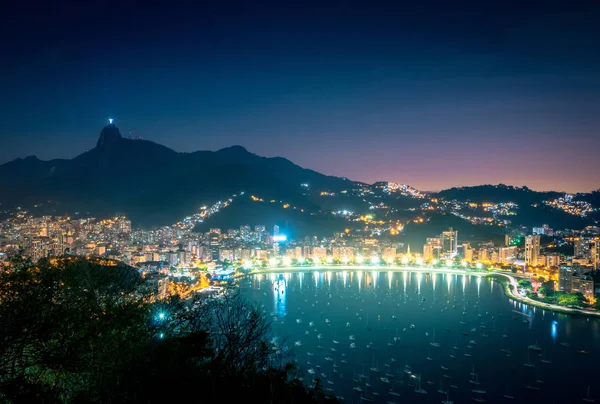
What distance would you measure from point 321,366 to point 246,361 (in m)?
7.75

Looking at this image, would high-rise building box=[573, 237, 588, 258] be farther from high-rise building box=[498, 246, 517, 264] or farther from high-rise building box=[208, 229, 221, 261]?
high-rise building box=[208, 229, 221, 261]

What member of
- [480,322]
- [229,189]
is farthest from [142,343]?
[229,189]

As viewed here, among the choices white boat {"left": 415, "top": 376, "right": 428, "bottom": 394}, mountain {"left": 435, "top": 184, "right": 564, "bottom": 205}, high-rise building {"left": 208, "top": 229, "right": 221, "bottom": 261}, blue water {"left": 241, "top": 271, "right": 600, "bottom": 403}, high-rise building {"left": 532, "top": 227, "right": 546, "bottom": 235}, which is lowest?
blue water {"left": 241, "top": 271, "right": 600, "bottom": 403}

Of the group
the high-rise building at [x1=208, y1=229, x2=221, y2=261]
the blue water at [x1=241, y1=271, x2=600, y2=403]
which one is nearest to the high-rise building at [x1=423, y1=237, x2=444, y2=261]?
the blue water at [x1=241, y1=271, x2=600, y2=403]

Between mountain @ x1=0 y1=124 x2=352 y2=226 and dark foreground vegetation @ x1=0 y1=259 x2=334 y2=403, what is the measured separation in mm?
28146

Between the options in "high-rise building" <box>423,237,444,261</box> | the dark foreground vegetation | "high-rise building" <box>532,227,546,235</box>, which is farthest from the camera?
"high-rise building" <box>532,227,546,235</box>

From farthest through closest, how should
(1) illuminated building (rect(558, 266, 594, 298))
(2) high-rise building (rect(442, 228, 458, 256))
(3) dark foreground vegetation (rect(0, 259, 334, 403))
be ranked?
1. (2) high-rise building (rect(442, 228, 458, 256))
2. (1) illuminated building (rect(558, 266, 594, 298))
3. (3) dark foreground vegetation (rect(0, 259, 334, 403))

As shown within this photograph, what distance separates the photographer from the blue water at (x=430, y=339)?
30.9ft

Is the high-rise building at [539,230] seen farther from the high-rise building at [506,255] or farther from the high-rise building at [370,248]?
the high-rise building at [370,248]

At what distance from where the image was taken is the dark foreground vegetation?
2078 mm

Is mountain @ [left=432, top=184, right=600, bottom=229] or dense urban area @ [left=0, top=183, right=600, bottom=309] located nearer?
dense urban area @ [left=0, top=183, right=600, bottom=309]

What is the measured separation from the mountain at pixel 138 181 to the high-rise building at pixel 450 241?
45.7 ft

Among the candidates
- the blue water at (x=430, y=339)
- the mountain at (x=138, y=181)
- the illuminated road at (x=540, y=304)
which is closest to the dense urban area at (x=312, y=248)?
the illuminated road at (x=540, y=304)

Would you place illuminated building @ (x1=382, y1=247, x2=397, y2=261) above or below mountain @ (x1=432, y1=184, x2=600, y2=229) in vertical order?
below
